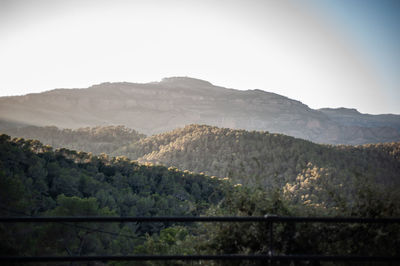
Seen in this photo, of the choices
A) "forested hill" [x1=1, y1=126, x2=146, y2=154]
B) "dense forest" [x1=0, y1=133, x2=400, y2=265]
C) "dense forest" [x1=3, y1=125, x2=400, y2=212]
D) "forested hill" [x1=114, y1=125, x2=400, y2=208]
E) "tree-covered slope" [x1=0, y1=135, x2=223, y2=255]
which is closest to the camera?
"dense forest" [x1=0, y1=133, x2=400, y2=265]

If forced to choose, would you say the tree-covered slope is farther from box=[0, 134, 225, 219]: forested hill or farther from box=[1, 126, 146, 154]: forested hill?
box=[1, 126, 146, 154]: forested hill

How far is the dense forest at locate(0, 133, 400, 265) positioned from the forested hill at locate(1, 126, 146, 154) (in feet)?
300

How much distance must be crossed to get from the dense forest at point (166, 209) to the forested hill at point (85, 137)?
91.5 meters

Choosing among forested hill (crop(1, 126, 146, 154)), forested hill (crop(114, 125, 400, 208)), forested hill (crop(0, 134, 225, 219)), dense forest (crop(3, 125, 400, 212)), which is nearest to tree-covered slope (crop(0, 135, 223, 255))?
forested hill (crop(0, 134, 225, 219))

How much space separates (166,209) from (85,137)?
390ft

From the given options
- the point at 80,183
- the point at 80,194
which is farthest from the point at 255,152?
the point at 80,194

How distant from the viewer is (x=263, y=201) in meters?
4.58

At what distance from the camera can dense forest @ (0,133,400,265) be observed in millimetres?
4016

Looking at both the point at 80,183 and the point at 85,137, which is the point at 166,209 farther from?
the point at 85,137

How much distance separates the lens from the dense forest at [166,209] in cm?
402

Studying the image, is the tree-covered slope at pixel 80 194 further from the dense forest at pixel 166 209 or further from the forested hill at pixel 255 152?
the forested hill at pixel 255 152

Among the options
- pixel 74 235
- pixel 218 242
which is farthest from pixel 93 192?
pixel 218 242

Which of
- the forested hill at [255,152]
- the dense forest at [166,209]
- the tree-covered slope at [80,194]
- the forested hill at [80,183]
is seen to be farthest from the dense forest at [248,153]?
the forested hill at [80,183]

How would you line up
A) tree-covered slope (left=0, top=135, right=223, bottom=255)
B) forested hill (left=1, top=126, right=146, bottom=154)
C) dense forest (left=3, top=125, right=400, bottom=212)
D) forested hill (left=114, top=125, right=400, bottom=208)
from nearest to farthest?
dense forest (left=3, top=125, right=400, bottom=212) → tree-covered slope (left=0, top=135, right=223, bottom=255) → forested hill (left=114, top=125, right=400, bottom=208) → forested hill (left=1, top=126, right=146, bottom=154)
